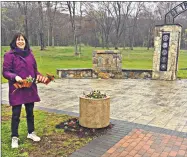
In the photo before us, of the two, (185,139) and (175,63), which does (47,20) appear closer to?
(175,63)

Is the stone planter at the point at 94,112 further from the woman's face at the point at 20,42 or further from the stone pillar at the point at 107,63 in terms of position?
the stone pillar at the point at 107,63

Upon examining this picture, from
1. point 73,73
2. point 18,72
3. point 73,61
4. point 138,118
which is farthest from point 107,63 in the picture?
point 73,61

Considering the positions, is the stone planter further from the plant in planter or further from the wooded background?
the wooded background

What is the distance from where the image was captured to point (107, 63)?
33.9ft

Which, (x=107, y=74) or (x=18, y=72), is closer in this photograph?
(x=18, y=72)

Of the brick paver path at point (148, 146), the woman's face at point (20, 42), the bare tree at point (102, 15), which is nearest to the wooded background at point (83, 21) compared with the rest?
the bare tree at point (102, 15)

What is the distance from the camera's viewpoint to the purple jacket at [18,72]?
120 inches

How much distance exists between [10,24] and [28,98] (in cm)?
3119

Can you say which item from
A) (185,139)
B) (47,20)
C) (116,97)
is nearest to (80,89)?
(116,97)

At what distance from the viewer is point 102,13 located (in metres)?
33.0

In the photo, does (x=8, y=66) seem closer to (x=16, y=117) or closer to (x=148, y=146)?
(x=16, y=117)

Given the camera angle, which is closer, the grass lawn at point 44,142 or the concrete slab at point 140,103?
the grass lawn at point 44,142

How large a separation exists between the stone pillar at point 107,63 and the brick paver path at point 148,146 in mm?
6730

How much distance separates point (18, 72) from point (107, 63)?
7.40 meters
